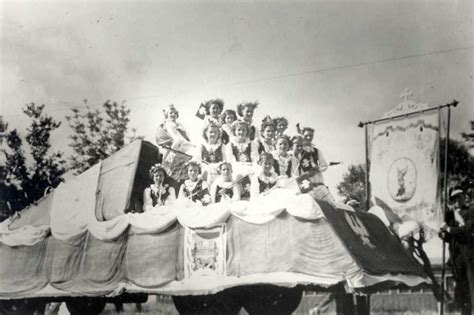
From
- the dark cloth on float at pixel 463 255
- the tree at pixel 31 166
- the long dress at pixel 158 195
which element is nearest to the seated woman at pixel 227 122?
the long dress at pixel 158 195

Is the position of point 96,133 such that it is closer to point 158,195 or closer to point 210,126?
point 158,195

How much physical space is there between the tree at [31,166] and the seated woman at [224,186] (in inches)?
82.9

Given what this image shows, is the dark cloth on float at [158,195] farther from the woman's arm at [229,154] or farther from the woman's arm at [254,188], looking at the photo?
the woman's arm at [254,188]

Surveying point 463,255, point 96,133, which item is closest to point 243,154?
point 96,133

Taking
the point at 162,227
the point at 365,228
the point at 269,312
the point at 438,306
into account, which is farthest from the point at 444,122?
the point at 162,227

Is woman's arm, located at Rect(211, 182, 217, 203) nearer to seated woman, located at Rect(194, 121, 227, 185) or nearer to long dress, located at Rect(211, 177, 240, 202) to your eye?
long dress, located at Rect(211, 177, 240, 202)

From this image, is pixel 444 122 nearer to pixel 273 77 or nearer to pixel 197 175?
pixel 273 77

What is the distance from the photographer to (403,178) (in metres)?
5.59

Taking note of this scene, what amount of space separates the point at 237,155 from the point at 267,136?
0.39 meters

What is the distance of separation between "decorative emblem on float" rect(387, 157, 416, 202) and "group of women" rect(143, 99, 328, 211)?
740mm

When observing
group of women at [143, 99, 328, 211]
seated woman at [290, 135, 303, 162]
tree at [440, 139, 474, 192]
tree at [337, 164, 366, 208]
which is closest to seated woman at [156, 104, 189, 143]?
group of women at [143, 99, 328, 211]

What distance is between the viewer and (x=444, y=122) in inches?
217

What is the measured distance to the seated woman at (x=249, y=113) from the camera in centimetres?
619

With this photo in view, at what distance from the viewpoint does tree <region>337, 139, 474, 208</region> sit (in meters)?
5.61
